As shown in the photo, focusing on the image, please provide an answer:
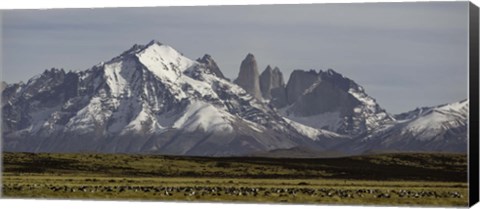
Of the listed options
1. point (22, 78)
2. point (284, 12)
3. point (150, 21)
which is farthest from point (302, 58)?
point (22, 78)

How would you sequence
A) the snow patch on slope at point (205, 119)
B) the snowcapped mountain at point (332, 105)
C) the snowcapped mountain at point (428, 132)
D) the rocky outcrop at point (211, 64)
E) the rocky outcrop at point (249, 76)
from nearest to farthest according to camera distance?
the snowcapped mountain at point (428, 132)
the snowcapped mountain at point (332, 105)
the rocky outcrop at point (249, 76)
the rocky outcrop at point (211, 64)
the snow patch on slope at point (205, 119)

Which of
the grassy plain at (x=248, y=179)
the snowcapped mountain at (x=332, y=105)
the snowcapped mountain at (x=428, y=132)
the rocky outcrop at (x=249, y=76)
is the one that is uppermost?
the rocky outcrop at (x=249, y=76)

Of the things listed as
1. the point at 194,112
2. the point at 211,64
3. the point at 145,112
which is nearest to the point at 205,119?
the point at 194,112

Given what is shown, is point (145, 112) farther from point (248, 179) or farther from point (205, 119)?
point (248, 179)

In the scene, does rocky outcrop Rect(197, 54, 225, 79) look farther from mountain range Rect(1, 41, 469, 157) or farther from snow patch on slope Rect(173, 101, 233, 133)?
snow patch on slope Rect(173, 101, 233, 133)

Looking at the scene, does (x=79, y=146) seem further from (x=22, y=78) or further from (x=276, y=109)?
(x=276, y=109)

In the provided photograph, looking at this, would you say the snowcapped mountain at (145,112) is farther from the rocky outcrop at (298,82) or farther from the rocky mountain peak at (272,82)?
the rocky outcrop at (298,82)

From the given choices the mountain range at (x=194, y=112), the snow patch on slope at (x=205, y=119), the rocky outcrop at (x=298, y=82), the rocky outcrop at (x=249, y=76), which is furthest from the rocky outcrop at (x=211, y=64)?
the rocky outcrop at (x=298, y=82)
